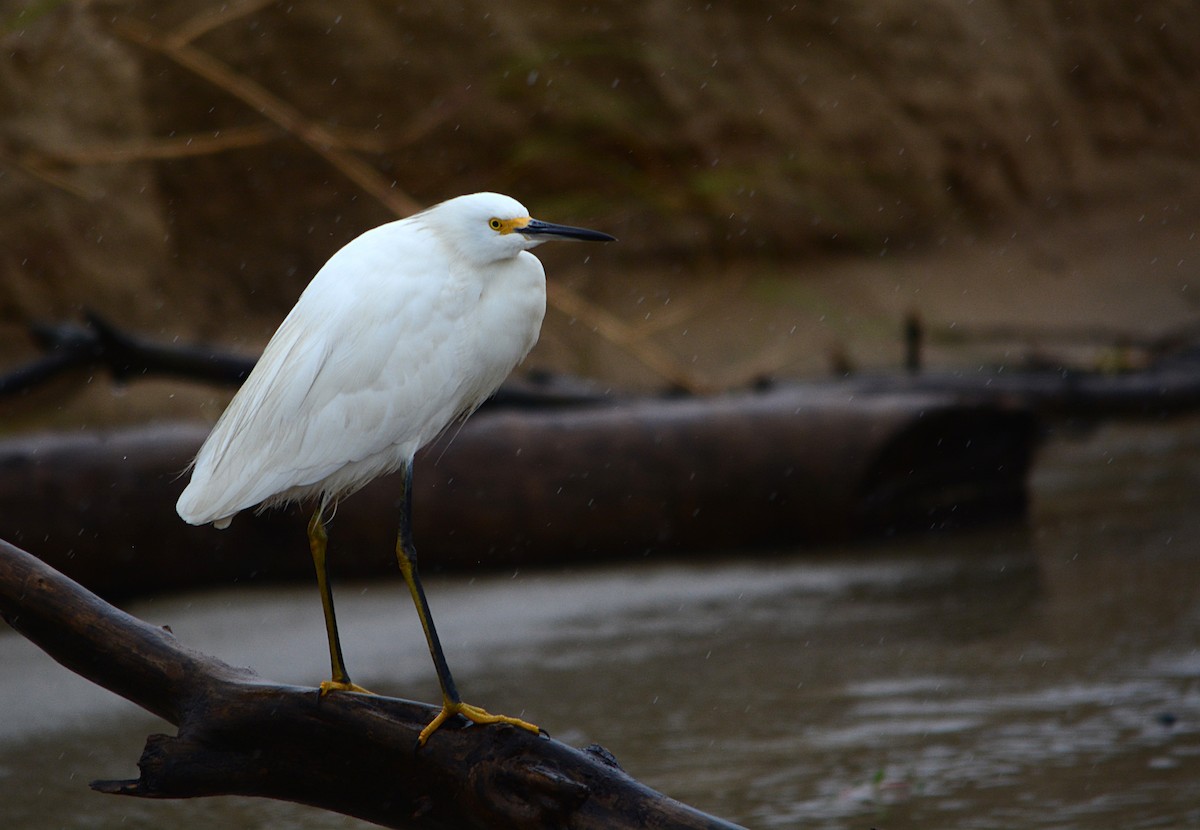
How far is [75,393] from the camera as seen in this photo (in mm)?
6965

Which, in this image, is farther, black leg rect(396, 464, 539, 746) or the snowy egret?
the snowy egret

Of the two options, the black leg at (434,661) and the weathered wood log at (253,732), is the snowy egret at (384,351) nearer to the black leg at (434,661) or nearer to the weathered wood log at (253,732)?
the black leg at (434,661)

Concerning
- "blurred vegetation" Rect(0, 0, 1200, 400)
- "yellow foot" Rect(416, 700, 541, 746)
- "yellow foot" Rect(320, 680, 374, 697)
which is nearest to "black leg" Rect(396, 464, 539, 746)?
"yellow foot" Rect(416, 700, 541, 746)

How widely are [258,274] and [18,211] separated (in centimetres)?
159

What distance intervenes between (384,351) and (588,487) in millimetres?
2247

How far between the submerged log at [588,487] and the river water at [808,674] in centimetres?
10

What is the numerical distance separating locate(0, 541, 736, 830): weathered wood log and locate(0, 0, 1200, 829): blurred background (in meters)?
1.38

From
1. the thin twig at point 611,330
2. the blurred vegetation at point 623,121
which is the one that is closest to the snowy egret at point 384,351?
the thin twig at point 611,330

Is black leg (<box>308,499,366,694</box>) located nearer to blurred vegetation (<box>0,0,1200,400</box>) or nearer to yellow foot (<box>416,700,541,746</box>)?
yellow foot (<box>416,700,541,746</box>)

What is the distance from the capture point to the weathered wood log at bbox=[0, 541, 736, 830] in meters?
1.83

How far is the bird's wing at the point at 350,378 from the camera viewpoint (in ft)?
6.79

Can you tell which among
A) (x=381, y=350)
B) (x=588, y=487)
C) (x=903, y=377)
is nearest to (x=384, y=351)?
(x=381, y=350)

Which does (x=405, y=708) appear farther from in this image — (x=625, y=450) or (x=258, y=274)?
(x=258, y=274)

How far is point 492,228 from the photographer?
2061 mm
